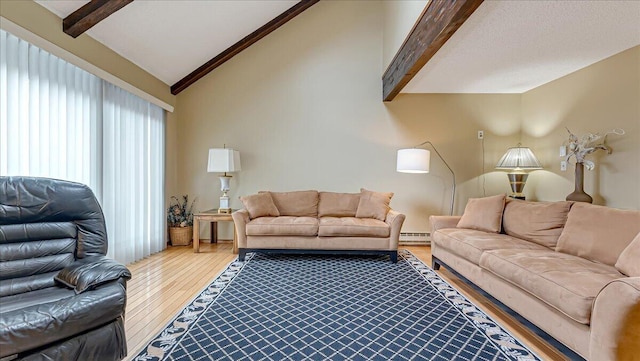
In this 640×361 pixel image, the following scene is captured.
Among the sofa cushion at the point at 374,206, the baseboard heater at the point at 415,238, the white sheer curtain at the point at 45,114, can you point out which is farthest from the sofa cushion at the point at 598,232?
the white sheer curtain at the point at 45,114

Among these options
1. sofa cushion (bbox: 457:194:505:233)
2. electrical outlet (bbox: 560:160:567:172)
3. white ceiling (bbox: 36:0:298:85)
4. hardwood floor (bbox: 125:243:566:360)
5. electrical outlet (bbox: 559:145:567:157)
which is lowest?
hardwood floor (bbox: 125:243:566:360)

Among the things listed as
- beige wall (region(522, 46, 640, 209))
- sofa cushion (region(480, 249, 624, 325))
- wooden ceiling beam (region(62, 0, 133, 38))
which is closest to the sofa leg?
sofa cushion (region(480, 249, 624, 325))

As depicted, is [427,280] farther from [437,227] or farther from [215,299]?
[215,299]

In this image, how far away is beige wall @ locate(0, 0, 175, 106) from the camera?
228cm

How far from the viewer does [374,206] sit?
13.9 ft

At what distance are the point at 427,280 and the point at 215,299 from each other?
6.65ft

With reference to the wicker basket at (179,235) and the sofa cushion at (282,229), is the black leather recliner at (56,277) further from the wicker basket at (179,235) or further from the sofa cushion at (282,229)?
the wicker basket at (179,235)

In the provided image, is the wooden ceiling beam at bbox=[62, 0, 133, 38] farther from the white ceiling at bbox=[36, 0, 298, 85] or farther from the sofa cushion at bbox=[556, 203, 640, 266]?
the sofa cushion at bbox=[556, 203, 640, 266]

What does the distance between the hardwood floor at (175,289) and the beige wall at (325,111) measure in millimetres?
1211

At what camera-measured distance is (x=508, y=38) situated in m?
2.87

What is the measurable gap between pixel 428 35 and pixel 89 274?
10.3ft

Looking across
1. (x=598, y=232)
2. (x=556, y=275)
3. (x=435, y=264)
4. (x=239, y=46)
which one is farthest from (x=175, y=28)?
(x=598, y=232)

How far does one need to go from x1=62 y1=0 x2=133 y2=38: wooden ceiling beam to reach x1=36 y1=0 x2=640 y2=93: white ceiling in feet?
0.18

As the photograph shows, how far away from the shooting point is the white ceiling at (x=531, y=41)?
2.37 m
